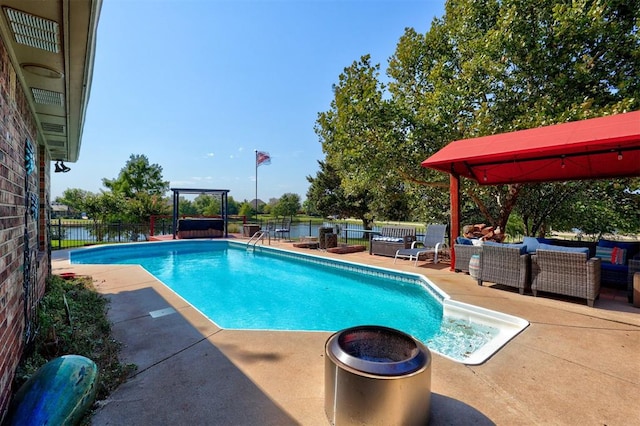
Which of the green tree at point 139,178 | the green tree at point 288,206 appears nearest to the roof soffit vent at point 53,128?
the green tree at point 139,178

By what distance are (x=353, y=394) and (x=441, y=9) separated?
1222 cm

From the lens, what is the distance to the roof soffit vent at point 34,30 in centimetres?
168

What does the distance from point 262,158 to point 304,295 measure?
15939 mm

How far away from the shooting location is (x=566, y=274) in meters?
4.22

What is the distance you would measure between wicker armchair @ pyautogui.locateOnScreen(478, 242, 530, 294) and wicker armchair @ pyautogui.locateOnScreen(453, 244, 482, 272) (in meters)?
0.74

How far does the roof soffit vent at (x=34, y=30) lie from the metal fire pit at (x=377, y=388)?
2.51 metres

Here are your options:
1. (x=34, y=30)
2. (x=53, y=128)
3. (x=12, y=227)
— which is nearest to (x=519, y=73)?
(x=34, y=30)

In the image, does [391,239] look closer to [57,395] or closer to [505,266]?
[505,266]

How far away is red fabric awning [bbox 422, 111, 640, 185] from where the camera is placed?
14.0 ft

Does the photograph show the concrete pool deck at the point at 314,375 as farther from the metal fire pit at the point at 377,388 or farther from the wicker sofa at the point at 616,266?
the wicker sofa at the point at 616,266

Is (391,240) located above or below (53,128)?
below

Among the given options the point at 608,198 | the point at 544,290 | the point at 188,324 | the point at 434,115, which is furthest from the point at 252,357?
the point at 608,198

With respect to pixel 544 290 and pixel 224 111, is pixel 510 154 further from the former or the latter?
pixel 224 111

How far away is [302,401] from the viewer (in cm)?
208
